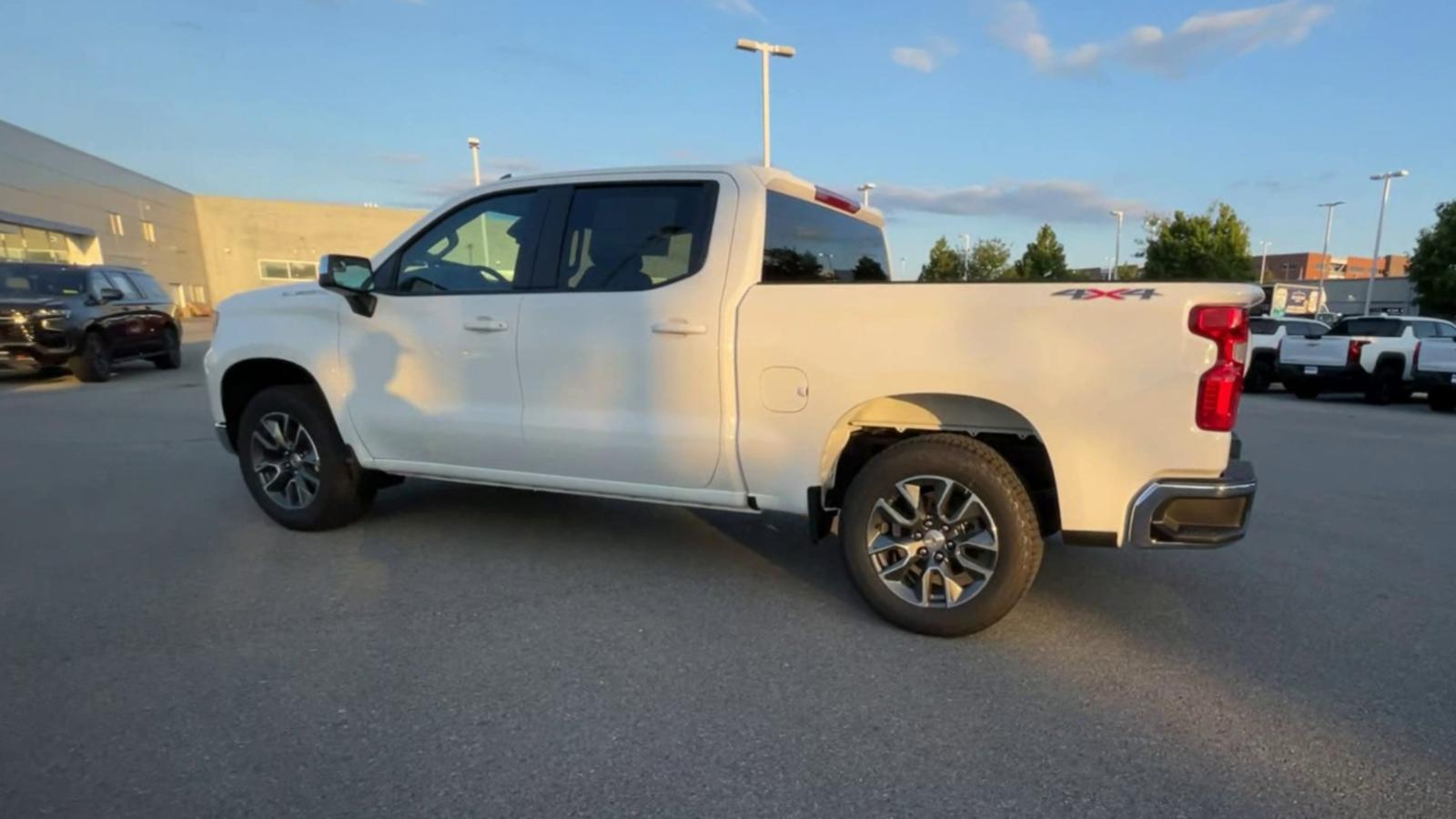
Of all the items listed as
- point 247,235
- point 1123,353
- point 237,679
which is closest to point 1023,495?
point 1123,353

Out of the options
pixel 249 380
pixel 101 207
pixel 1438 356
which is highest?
pixel 101 207

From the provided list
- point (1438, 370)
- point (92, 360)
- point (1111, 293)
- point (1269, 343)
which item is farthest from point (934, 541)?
point (1269, 343)

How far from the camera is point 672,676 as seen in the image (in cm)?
295

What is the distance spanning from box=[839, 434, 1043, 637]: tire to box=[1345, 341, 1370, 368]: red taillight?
14.7 m

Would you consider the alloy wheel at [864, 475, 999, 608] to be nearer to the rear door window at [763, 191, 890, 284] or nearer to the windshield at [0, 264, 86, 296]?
the rear door window at [763, 191, 890, 284]

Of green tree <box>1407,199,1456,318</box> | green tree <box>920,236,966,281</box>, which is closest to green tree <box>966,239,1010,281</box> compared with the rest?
green tree <box>920,236,966,281</box>

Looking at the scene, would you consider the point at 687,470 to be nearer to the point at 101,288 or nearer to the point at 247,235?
the point at 101,288

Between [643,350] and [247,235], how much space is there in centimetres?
5704

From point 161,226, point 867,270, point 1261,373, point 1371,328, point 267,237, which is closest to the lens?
point 867,270

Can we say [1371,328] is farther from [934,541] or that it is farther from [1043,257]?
[1043,257]

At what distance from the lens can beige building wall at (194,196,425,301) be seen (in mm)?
49594

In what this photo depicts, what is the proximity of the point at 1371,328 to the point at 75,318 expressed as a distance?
22279mm

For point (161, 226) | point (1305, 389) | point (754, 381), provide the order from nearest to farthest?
point (754, 381) → point (1305, 389) → point (161, 226)

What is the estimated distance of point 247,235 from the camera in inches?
1972
